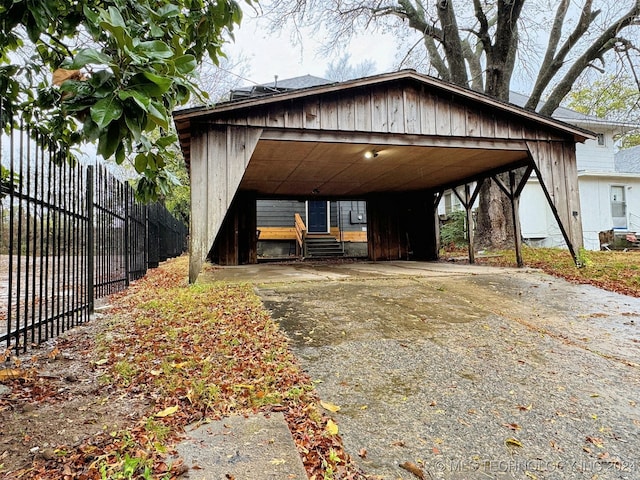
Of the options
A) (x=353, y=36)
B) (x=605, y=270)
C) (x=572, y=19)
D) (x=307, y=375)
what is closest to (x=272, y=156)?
(x=307, y=375)

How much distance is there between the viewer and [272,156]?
23.9 feet

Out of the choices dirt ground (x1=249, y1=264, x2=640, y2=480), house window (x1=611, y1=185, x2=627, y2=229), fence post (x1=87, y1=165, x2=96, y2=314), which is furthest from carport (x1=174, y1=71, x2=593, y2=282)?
house window (x1=611, y1=185, x2=627, y2=229)

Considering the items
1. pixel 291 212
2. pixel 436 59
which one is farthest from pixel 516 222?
pixel 291 212

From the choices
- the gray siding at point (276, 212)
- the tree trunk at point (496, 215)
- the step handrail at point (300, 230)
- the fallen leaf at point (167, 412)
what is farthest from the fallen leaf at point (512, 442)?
the gray siding at point (276, 212)

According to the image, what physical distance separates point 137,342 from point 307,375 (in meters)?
1.64

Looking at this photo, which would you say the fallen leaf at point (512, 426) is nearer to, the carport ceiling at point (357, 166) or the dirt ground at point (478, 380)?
the dirt ground at point (478, 380)

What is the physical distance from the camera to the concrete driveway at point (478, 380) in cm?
165

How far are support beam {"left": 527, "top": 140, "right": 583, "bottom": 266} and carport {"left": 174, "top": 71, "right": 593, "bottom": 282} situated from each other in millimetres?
20

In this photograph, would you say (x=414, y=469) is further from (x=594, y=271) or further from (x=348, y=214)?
(x=348, y=214)

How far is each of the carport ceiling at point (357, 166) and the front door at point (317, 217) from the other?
4435 mm

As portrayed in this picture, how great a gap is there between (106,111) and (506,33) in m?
13.0

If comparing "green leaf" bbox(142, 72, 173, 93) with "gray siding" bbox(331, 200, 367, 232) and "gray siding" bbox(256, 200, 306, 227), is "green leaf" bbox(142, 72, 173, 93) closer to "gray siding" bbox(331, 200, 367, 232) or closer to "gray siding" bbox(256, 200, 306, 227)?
"gray siding" bbox(256, 200, 306, 227)

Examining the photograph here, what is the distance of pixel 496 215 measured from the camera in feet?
36.5

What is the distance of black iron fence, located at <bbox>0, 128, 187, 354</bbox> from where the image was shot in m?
2.52
